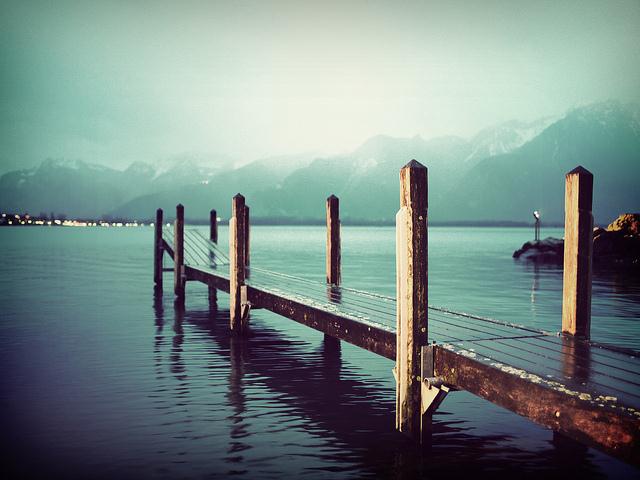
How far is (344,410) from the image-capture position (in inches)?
352

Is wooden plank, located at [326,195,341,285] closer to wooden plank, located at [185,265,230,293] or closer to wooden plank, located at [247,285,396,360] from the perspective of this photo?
wooden plank, located at [247,285,396,360]

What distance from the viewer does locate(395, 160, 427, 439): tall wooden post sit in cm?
662

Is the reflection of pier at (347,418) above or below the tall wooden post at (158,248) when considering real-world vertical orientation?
below

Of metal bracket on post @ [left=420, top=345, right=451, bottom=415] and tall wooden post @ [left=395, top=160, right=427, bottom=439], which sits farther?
tall wooden post @ [left=395, top=160, right=427, bottom=439]

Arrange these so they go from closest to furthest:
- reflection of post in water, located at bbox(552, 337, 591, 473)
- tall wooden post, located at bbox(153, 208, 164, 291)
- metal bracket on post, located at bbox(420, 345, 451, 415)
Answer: reflection of post in water, located at bbox(552, 337, 591, 473) → metal bracket on post, located at bbox(420, 345, 451, 415) → tall wooden post, located at bbox(153, 208, 164, 291)

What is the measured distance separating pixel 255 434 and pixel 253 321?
32.4 feet

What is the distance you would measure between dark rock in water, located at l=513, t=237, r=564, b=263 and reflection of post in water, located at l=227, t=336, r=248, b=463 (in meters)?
40.0

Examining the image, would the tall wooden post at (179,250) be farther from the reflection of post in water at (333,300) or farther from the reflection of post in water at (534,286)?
the reflection of post in water at (534,286)

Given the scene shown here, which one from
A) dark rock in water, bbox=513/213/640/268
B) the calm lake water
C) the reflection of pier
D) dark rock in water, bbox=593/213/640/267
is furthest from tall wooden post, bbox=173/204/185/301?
dark rock in water, bbox=593/213/640/267

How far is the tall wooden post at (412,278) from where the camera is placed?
21.7ft

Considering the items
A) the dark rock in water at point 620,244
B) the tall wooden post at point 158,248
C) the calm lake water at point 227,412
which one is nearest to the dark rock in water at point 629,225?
the dark rock in water at point 620,244

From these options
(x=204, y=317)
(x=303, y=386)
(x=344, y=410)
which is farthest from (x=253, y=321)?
(x=344, y=410)

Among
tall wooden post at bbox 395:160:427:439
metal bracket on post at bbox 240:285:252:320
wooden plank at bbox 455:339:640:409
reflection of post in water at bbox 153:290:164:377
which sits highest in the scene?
tall wooden post at bbox 395:160:427:439

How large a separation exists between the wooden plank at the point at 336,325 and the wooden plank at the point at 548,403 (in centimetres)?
119
